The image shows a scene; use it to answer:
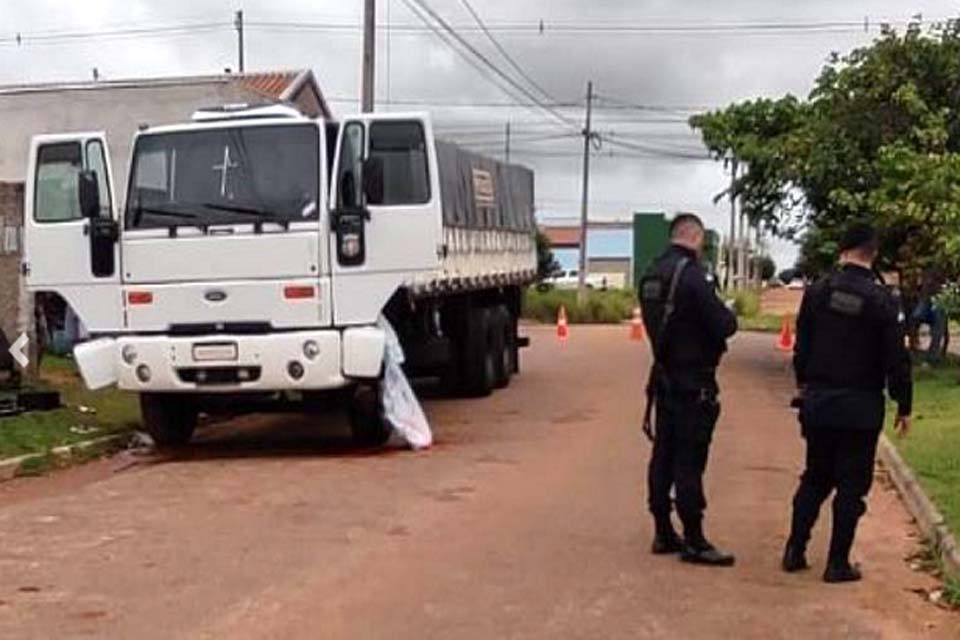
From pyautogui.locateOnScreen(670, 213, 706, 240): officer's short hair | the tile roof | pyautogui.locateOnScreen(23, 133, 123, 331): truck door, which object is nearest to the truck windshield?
pyautogui.locateOnScreen(23, 133, 123, 331): truck door

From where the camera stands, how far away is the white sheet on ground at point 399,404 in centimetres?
1390

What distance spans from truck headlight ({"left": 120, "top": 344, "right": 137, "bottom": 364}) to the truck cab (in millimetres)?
16

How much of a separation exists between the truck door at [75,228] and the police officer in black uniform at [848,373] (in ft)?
23.6

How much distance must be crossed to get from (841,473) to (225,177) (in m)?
7.04

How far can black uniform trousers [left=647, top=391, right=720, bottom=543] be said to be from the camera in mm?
8688

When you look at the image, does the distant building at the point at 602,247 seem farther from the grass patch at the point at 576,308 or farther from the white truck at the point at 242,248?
the white truck at the point at 242,248

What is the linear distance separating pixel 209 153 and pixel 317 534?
5061 millimetres

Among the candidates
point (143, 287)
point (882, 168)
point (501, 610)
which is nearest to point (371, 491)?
point (143, 287)

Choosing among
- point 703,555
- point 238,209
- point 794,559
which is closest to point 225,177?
point 238,209

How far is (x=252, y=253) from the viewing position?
13289 mm

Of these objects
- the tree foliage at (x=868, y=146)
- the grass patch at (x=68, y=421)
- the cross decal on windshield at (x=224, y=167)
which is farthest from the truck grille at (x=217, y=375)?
the tree foliage at (x=868, y=146)

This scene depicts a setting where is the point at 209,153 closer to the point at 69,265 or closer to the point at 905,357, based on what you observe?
the point at 69,265

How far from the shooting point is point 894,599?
8.14m

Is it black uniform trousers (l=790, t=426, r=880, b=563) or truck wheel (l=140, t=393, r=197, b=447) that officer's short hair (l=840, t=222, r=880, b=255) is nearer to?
black uniform trousers (l=790, t=426, r=880, b=563)
